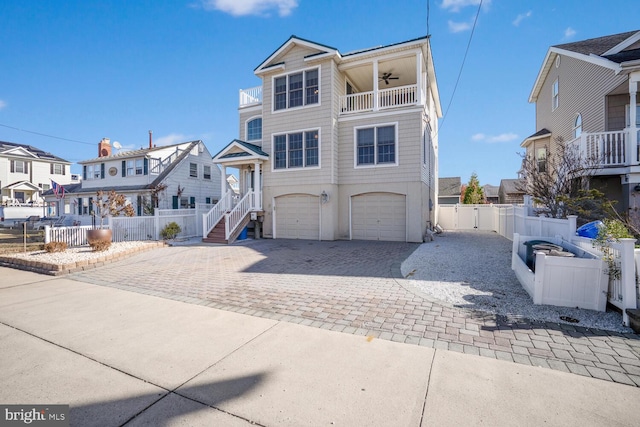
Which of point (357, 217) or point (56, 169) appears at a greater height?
point (56, 169)

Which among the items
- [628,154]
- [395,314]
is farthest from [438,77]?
[395,314]

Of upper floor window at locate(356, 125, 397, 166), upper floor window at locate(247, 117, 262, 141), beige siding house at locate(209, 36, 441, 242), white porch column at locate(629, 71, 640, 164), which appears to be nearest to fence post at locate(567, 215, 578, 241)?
white porch column at locate(629, 71, 640, 164)

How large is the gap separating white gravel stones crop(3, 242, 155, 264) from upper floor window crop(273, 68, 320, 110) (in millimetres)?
9494

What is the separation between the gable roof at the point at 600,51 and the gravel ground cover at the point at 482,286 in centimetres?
729

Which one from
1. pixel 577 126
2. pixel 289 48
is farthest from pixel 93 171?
pixel 577 126

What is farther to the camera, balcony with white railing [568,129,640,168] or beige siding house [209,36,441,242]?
beige siding house [209,36,441,242]

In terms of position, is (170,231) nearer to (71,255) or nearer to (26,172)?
(71,255)

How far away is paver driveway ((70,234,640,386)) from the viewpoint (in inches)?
128

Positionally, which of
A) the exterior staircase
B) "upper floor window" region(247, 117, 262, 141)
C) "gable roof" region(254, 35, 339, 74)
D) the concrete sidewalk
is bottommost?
the concrete sidewalk

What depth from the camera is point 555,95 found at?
15328mm

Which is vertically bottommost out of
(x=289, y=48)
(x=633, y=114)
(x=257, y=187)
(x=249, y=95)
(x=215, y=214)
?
(x=215, y=214)

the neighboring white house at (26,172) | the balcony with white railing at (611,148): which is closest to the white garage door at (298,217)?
the balcony with white railing at (611,148)

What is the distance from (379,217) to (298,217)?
403 centimetres

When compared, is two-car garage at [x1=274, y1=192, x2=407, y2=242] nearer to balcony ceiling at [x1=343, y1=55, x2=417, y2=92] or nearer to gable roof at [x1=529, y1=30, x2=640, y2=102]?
balcony ceiling at [x1=343, y1=55, x2=417, y2=92]
